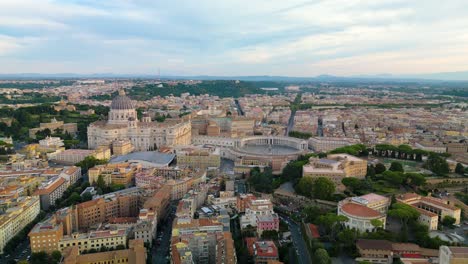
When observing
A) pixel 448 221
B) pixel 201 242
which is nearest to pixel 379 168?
pixel 448 221

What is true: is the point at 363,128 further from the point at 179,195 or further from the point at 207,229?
the point at 207,229

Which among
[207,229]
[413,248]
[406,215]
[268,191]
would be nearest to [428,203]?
[406,215]

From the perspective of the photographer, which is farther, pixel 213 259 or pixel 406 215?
pixel 406 215

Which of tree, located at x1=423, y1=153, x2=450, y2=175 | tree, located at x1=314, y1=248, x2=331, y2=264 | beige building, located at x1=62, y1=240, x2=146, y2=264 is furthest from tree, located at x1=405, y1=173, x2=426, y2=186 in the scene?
beige building, located at x1=62, y1=240, x2=146, y2=264

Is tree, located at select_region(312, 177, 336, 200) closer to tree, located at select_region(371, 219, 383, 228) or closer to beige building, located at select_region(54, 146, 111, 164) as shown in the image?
tree, located at select_region(371, 219, 383, 228)

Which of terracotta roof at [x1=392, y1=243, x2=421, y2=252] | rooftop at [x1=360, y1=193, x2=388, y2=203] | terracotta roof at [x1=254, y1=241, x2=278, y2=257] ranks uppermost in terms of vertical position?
rooftop at [x1=360, y1=193, x2=388, y2=203]

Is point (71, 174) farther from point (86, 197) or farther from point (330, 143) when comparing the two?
point (330, 143)
